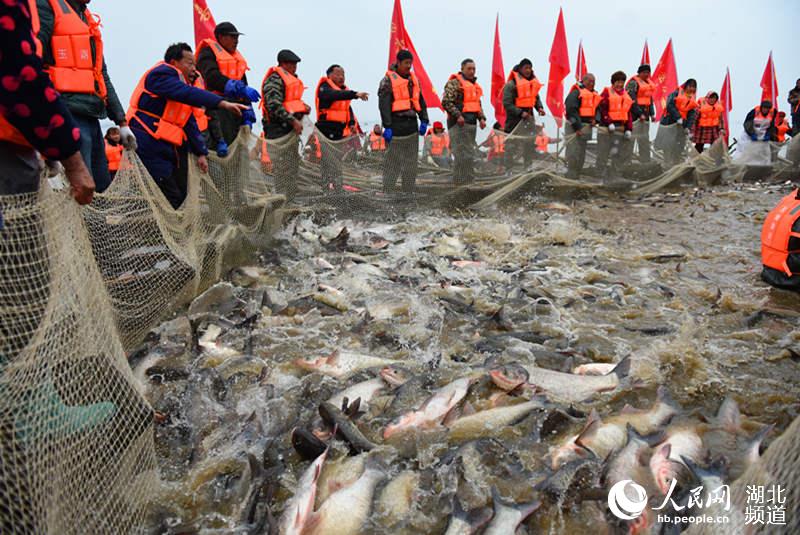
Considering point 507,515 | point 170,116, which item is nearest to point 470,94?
point 170,116

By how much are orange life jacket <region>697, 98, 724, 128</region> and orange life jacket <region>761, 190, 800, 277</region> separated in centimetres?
1196

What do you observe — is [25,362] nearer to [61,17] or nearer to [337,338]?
[337,338]

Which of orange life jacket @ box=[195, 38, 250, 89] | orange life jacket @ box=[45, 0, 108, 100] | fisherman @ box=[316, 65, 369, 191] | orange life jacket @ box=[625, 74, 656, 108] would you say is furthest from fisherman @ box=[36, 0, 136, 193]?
orange life jacket @ box=[625, 74, 656, 108]

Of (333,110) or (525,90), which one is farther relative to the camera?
(525,90)

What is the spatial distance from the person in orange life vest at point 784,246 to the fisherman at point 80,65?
21.0 ft

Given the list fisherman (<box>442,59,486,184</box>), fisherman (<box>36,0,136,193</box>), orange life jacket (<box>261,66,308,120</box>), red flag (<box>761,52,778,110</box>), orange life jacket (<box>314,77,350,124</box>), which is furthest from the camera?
red flag (<box>761,52,778,110</box>)

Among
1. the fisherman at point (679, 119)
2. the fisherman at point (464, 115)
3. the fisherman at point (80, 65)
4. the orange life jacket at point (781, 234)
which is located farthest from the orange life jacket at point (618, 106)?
the fisherman at point (80, 65)

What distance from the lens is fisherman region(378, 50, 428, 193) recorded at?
9.48 meters

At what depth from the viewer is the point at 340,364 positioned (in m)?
4.32

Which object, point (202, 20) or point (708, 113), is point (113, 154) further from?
point (708, 113)

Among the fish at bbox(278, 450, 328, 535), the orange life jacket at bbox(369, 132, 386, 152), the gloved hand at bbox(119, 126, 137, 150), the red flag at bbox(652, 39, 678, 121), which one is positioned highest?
the red flag at bbox(652, 39, 678, 121)

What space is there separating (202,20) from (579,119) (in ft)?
26.4

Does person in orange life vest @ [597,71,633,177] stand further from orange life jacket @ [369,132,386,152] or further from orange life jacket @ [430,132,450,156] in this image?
orange life jacket @ [369,132,386,152]

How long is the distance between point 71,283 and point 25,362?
0.57 metres
